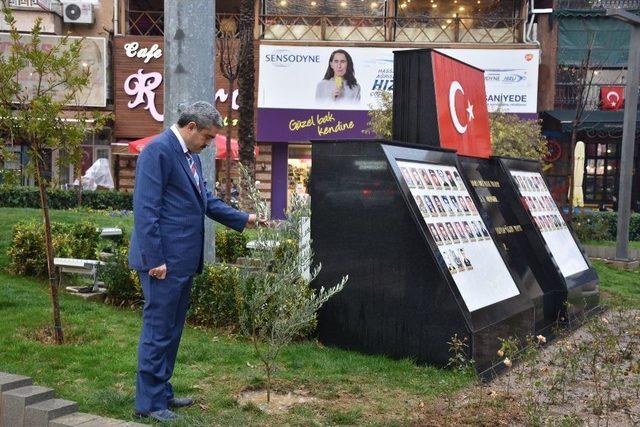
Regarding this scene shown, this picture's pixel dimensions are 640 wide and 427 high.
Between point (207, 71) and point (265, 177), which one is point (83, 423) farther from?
point (265, 177)

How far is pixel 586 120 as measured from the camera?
25.0 metres

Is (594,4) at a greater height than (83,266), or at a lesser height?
greater

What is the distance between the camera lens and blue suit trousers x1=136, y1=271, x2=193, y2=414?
4.39 metres

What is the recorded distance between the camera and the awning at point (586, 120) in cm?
2425

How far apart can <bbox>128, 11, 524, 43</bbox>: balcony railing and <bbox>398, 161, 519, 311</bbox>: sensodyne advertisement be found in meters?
18.1

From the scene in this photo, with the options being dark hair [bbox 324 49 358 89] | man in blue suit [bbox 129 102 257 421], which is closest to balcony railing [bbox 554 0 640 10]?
dark hair [bbox 324 49 358 89]

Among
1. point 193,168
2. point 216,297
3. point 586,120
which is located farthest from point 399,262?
point 586,120

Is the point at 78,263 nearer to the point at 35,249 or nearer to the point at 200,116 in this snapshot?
the point at 35,249

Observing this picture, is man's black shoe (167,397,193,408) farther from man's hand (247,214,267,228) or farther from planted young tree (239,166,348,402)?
man's hand (247,214,267,228)

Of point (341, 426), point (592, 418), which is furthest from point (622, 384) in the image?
point (341, 426)

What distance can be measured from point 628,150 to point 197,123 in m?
11.7

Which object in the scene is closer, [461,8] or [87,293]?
[87,293]

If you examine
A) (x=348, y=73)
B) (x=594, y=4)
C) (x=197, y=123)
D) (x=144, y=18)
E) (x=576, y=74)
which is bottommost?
(x=197, y=123)

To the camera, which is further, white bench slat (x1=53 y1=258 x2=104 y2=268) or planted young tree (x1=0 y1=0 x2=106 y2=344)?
white bench slat (x1=53 y1=258 x2=104 y2=268)
